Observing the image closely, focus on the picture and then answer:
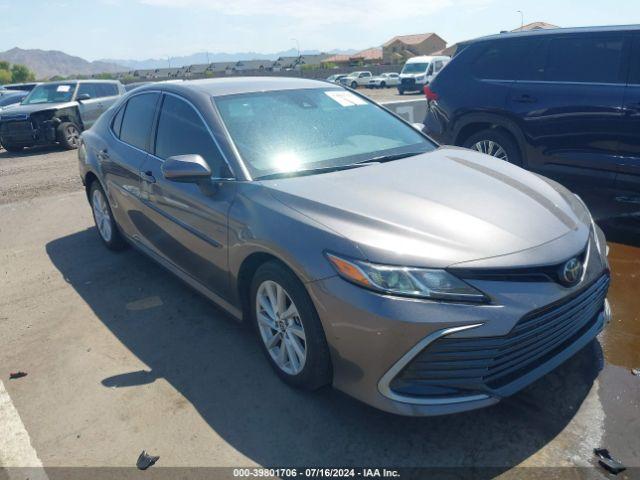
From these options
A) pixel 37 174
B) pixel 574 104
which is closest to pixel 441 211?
pixel 574 104

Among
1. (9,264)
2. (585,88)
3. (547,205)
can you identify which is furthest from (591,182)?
(9,264)

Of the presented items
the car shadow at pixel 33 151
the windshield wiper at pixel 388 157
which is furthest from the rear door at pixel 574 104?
the car shadow at pixel 33 151

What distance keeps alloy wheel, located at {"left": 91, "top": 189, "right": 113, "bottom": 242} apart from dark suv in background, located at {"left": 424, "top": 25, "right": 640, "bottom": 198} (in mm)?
3802

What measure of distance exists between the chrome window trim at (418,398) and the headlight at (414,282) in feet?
0.45

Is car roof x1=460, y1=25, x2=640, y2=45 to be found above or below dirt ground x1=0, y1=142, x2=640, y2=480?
above

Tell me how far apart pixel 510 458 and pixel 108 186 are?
Answer: 3946mm

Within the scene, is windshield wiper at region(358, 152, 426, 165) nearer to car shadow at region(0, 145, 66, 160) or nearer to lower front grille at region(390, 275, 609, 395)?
lower front grille at region(390, 275, 609, 395)

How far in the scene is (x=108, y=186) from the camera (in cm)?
471

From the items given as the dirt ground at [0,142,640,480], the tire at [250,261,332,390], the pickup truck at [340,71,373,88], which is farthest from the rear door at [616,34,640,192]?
the pickup truck at [340,71,373,88]

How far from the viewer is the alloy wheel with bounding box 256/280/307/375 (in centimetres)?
267

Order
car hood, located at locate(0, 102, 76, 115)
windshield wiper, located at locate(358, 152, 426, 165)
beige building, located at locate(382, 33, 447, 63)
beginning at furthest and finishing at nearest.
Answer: beige building, located at locate(382, 33, 447, 63) < car hood, located at locate(0, 102, 76, 115) < windshield wiper, located at locate(358, 152, 426, 165)

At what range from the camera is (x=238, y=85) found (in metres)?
3.77

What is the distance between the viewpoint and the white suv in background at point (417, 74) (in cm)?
2994

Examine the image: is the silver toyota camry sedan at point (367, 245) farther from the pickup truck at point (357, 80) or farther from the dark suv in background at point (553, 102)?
the pickup truck at point (357, 80)
